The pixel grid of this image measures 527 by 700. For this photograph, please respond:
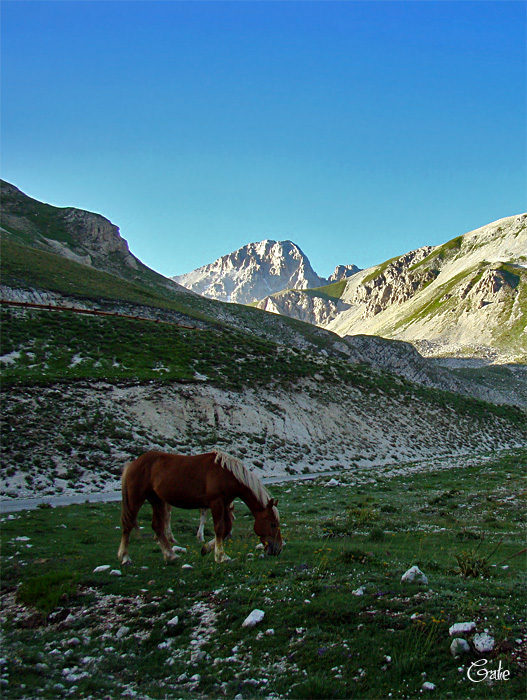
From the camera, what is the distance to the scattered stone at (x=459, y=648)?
22.1 feet

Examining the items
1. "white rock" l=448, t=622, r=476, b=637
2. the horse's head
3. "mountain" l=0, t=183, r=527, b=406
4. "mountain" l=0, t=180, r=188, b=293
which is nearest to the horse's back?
the horse's head

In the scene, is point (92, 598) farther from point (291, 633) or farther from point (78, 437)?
point (78, 437)

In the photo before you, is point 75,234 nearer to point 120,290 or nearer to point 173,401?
point 120,290

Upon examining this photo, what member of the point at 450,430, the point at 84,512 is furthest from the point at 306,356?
the point at 84,512

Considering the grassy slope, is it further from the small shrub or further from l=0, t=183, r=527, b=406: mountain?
the small shrub

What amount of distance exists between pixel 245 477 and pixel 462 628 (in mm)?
6116

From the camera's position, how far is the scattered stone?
265 inches

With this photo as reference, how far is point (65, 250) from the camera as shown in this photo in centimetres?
12544

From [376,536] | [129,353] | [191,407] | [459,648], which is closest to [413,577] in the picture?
[459,648]

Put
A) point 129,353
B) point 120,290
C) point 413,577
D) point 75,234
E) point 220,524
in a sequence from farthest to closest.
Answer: point 75,234 → point 120,290 → point 129,353 → point 220,524 → point 413,577

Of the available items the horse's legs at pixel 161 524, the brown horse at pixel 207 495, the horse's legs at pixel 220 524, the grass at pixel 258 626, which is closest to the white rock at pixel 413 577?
the grass at pixel 258 626

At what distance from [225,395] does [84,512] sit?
29.0 m

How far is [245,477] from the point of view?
12078mm

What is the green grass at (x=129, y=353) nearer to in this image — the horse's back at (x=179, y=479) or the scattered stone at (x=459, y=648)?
the horse's back at (x=179, y=479)
